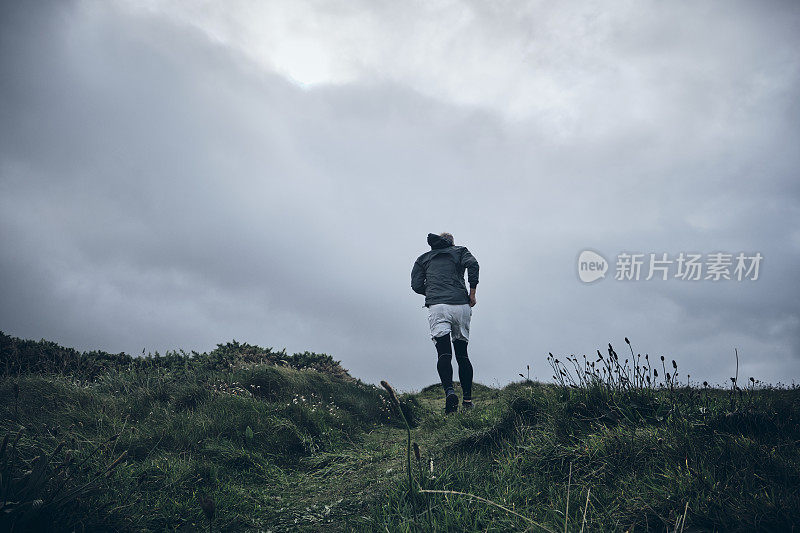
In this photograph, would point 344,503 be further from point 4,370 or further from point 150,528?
point 4,370

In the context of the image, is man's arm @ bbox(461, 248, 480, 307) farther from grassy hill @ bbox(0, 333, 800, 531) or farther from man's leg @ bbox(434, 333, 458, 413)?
grassy hill @ bbox(0, 333, 800, 531)

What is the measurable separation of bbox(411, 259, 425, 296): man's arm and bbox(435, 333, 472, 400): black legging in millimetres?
1177

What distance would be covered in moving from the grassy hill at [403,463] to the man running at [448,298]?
114 cm

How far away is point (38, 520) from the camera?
235 centimetres

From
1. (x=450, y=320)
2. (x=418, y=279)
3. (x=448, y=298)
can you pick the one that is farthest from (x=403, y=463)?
(x=418, y=279)

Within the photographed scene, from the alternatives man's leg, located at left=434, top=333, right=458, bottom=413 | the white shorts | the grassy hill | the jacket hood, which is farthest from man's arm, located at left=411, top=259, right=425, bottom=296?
the grassy hill

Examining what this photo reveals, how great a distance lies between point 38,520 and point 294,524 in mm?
1652

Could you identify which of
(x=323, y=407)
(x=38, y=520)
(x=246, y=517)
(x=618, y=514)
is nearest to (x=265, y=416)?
(x=323, y=407)

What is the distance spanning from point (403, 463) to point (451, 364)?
3.26 m

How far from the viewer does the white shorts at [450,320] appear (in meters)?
7.23

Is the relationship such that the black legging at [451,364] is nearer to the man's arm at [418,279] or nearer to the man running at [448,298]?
the man running at [448,298]

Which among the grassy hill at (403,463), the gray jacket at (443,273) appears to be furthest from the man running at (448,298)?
the grassy hill at (403,463)

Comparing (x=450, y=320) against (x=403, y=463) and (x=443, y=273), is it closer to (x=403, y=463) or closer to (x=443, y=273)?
(x=443, y=273)

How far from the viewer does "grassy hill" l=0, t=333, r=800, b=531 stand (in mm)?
2527
